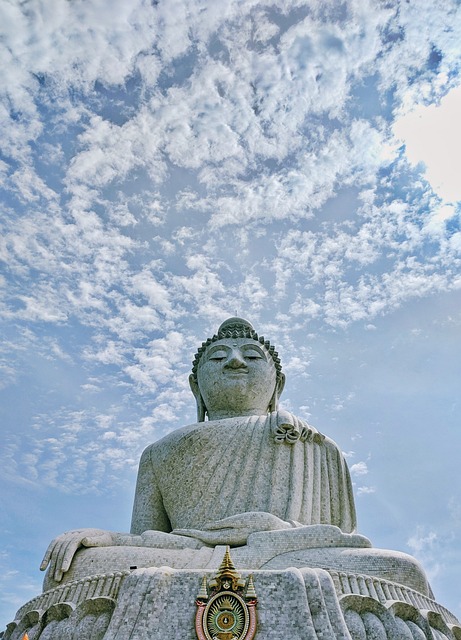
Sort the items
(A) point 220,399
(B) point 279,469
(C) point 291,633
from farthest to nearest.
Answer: (A) point 220,399 < (B) point 279,469 < (C) point 291,633

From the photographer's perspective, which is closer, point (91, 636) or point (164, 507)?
point (91, 636)

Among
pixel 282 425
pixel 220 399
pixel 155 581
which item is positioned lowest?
pixel 155 581

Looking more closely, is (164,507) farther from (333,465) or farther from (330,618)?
(330,618)

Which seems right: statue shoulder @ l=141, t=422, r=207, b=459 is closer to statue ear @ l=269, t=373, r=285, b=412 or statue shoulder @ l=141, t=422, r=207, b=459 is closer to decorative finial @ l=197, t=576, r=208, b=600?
statue ear @ l=269, t=373, r=285, b=412

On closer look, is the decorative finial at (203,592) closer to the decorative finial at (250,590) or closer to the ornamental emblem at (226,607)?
the ornamental emblem at (226,607)

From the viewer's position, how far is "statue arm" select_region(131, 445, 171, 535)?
8.73 metres

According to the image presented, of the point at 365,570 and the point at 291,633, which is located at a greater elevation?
the point at 365,570

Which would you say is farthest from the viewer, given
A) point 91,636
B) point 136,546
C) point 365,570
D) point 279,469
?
point 279,469

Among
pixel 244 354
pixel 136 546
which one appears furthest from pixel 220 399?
pixel 136 546

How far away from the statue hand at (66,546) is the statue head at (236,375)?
3.27 meters

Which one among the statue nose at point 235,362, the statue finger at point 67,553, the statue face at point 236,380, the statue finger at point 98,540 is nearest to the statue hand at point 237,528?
the statue finger at point 98,540

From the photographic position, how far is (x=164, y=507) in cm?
888

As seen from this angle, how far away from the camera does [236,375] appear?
9.96 m

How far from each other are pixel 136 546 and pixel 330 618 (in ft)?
7.60
